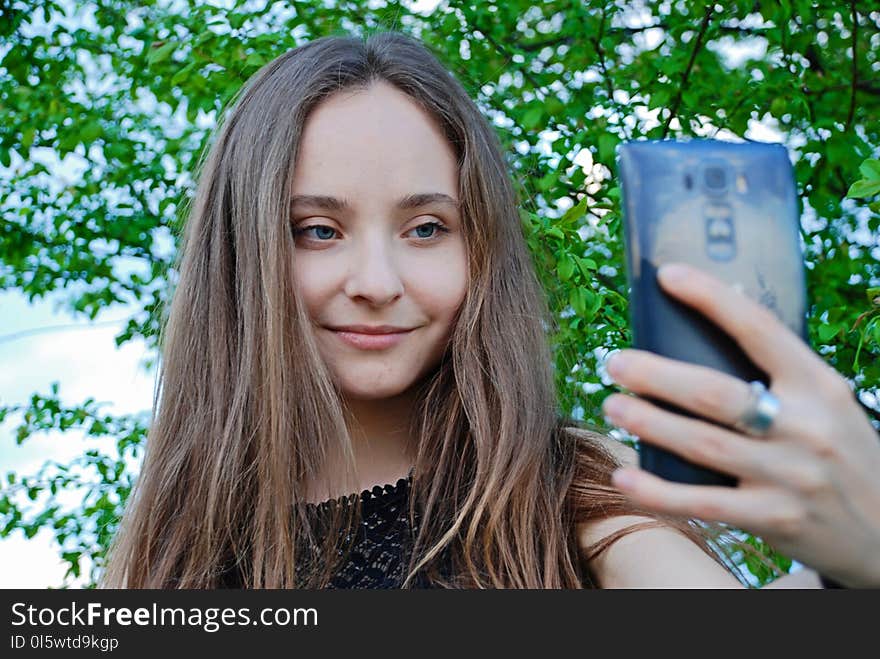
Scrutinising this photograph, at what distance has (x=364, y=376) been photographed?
1.87 m

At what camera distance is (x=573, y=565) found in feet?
5.94

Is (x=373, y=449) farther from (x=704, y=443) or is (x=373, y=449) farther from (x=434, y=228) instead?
(x=704, y=443)

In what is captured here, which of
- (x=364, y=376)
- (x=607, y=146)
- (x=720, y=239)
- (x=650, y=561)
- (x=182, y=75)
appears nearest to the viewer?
(x=720, y=239)

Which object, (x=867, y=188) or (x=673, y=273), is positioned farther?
(x=867, y=188)

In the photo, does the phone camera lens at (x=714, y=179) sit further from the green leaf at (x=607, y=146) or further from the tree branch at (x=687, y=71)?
the tree branch at (x=687, y=71)

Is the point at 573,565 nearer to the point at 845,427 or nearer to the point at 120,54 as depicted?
the point at 845,427

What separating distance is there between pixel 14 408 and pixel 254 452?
215 cm

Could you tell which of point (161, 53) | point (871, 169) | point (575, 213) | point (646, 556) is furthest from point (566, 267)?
point (161, 53)

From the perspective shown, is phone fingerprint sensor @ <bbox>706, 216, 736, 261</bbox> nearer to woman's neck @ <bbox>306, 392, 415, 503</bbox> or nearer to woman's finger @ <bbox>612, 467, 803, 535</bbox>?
woman's finger @ <bbox>612, 467, 803, 535</bbox>

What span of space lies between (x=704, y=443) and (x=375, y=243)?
101 centimetres

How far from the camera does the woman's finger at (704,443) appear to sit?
2.85 feet

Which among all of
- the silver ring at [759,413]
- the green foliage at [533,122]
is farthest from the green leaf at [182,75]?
the silver ring at [759,413]

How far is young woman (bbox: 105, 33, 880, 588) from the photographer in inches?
71.9

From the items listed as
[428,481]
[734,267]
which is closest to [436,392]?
[428,481]
